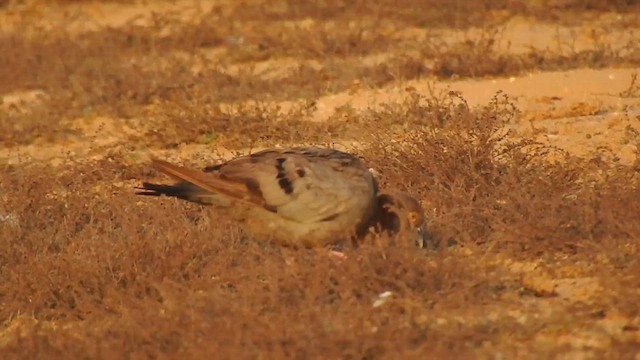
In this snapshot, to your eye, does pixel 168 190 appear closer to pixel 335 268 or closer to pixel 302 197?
pixel 302 197

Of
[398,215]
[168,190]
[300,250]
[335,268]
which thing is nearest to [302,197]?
[300,250]

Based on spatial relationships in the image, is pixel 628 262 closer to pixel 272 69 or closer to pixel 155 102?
pixel 155 102

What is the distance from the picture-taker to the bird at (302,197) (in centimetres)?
611

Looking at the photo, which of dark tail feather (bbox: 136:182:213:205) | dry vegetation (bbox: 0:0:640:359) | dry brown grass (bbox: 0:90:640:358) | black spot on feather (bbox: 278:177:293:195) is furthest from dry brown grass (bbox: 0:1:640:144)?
black spot on feather (bbox: 278:177:293:195)

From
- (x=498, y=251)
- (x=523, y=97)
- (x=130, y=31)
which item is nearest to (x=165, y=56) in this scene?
(x=130, y=31)

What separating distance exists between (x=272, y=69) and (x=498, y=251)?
19.8 ft

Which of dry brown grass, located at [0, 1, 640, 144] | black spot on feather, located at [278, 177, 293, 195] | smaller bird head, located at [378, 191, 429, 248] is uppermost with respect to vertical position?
black spot on feather, located at [278, 177, 293, 195]

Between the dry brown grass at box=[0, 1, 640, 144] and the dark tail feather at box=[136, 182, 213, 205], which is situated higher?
the dark tail feather at box=[136, 182, 213, 205]

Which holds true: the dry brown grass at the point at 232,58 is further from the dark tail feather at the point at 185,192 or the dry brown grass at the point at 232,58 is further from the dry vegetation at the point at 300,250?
the dark tail feather at the point at 185,192

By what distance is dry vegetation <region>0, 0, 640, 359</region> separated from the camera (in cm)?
529

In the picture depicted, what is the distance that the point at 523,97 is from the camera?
10016 mm

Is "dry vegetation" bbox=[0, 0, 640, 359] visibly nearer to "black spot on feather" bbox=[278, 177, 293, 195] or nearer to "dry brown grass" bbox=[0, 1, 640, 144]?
"dry brown grass" bbox=[0, 1, 640, 144]

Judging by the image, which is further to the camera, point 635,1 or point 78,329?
point 635,1

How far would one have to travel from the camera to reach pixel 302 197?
Answer: 20.4ft
